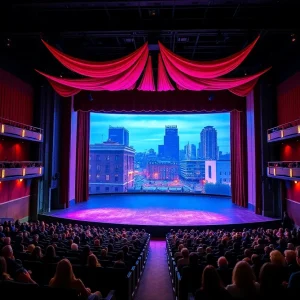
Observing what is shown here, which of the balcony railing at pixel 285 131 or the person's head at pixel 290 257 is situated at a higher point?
the balcony railing at pixel 285 131

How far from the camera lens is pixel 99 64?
304 inches

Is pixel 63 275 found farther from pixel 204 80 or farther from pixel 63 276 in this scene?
pixel 204 80

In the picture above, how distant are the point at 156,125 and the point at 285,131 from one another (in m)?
23.7

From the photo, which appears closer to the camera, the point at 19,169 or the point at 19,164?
the point at 19,169

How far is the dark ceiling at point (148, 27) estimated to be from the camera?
29.3 ft

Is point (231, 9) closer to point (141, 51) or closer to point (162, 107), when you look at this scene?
point (141, 51)

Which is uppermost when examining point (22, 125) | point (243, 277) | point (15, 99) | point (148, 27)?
point (148, 27)

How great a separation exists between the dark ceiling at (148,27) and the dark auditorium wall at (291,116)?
1.90 metres

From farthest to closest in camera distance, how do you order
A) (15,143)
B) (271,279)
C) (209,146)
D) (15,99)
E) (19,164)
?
(209,146) → (15,143) → (15,99) → (19,164) → (271,279)

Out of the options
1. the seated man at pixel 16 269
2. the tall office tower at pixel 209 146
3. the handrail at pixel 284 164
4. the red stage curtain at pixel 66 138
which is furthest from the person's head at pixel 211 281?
the tall office tower at pixel 209 146

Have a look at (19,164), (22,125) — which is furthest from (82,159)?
(19,164)

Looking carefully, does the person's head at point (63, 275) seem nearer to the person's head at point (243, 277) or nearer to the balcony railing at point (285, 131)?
the person's head at point (243, 277)

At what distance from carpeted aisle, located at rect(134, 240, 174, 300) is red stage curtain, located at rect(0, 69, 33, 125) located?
Result: 11236 millimetres

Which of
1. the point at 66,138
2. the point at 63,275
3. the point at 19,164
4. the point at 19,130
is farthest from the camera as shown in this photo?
the point at 66,138
